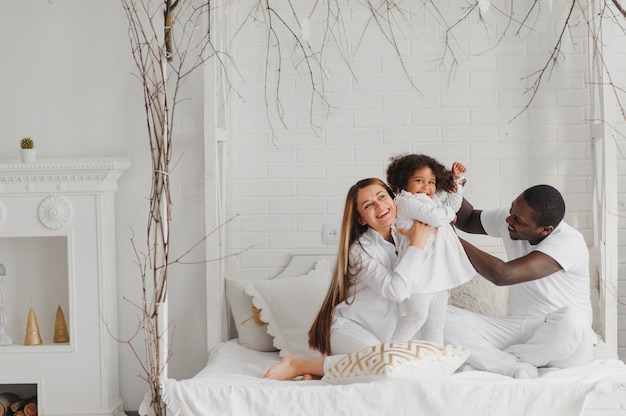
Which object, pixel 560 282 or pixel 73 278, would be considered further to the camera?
pixel 73 278

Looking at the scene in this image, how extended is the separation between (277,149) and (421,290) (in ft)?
4.48

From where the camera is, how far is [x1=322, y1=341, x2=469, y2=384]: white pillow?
2.72 metres

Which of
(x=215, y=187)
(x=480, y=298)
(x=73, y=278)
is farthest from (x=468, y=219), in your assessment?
(x=73, y=278)

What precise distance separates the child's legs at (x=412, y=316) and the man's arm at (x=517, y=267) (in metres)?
0.25

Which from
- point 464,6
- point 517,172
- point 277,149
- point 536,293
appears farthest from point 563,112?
point 277,149

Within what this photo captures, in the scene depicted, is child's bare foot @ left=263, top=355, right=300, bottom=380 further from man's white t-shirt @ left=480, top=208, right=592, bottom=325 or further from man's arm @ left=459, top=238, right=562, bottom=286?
man's white t-shirt @ left=480, top=208, right=592, bottom=325

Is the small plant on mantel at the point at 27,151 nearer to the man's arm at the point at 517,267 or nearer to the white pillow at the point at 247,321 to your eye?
the white pillow at the point at 247,321

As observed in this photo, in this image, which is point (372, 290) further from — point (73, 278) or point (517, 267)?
point (73, 278)

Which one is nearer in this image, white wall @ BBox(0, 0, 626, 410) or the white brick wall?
white wall @ BBox(0, 0, 626, 410)

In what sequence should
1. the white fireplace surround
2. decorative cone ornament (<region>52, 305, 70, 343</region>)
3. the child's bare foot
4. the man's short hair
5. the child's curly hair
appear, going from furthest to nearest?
decorative cone ornament (<region>52, 305, 70, 343</region>) → the white fireplace surround → the child's curly hair → the man's short hair → the child's bare foot

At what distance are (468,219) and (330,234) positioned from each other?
0.79m

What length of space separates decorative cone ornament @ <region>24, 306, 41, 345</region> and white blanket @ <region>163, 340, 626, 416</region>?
120cm

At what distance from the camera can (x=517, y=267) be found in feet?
9.93

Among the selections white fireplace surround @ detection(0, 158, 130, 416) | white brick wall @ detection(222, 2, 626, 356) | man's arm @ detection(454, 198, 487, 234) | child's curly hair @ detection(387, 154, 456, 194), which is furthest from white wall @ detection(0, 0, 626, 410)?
child's curly hair @ detection(387, 154, 456, 194)
